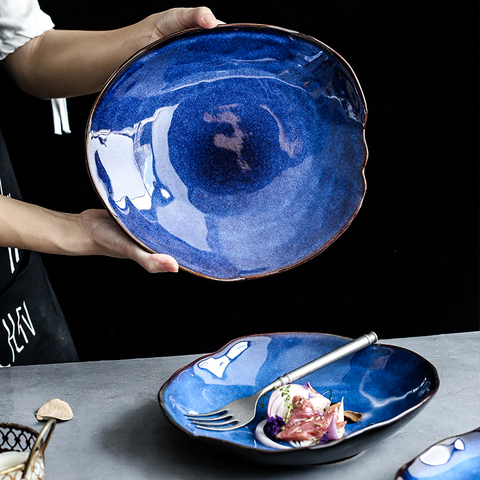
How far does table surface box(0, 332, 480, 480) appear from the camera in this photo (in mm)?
644

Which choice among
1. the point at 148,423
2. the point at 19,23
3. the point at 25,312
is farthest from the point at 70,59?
the point at 148,423

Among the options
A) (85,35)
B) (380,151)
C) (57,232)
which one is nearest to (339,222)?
(57,232)

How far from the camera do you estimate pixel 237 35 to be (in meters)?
0.78

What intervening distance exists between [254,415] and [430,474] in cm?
24

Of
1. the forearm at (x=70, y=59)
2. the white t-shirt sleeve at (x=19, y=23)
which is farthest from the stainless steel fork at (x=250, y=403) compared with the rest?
the white t-shirt sleeve at (x=19, y=23)

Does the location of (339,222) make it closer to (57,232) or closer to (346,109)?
(346,109)

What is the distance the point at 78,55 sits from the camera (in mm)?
1009

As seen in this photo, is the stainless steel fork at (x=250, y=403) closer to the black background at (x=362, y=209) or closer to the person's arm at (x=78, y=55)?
the person's arm at (x=78, y=55)

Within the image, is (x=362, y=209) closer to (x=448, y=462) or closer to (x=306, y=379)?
(x=306, y=379)

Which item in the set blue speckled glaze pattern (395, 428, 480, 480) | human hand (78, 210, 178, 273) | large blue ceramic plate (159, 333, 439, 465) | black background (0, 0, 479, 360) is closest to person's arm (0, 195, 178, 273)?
human hand (78, 210, 178, 273)

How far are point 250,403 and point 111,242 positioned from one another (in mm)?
325

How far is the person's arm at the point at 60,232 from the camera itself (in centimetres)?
84

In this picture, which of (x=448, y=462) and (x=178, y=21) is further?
(x=178, y=21)

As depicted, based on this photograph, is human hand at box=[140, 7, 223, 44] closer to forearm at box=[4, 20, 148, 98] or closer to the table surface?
forearm at box=[4, 20, 148, 98]
